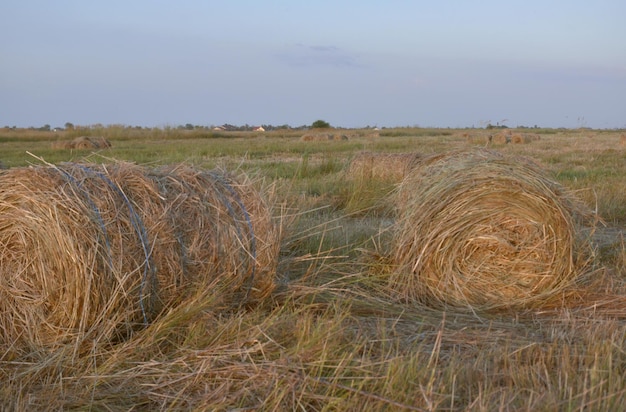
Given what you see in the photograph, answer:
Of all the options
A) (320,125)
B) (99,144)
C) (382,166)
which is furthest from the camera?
(320,125)

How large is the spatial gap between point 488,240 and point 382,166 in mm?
4841

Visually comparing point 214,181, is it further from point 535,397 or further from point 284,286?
point 535,397

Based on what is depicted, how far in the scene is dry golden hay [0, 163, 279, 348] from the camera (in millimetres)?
3938

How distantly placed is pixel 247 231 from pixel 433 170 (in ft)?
5.56

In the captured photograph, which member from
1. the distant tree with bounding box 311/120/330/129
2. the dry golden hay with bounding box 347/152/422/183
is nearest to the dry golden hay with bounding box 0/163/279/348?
the dry golden hay with bounding box 347/152/422/183

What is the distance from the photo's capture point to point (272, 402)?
119 inches

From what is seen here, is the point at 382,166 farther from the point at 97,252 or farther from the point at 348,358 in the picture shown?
the point at 348,358

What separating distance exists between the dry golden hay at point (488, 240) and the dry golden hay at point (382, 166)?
394cm

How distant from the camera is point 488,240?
511 cm

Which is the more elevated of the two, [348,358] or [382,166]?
[382,166]

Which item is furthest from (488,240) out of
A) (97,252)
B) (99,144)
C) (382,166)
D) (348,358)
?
(99,144)

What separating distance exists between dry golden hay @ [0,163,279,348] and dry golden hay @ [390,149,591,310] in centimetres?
146

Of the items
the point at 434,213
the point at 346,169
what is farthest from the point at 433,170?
the point at 346,169

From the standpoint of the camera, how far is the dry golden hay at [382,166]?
369 inches
